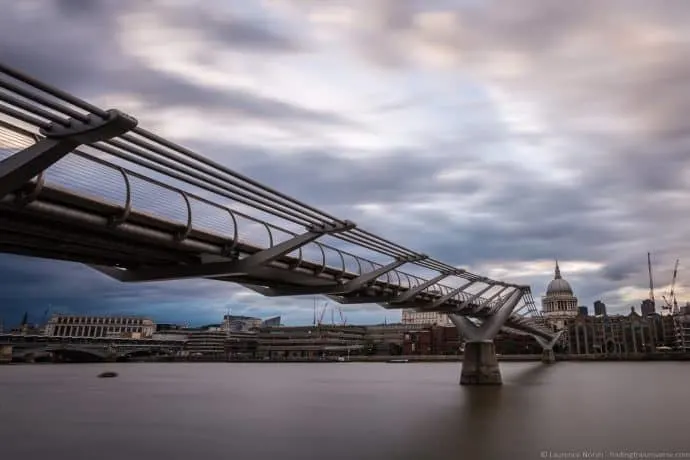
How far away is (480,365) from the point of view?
41.6 meters

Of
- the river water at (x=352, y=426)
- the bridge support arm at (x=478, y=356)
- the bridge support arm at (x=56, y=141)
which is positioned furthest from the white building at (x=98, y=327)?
the bridge support arm at (x=56, y=141)

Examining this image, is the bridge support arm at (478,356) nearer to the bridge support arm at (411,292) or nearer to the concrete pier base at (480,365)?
the concrete pier base at (480,365)

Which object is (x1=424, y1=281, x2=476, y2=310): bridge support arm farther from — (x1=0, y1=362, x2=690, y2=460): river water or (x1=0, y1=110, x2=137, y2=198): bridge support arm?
(x1=0, y1=110, x2=137, y2=198): bridge support arm

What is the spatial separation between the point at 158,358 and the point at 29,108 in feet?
464

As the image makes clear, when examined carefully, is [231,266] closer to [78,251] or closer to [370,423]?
[78,251]

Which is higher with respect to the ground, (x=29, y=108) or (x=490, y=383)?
(x=29, y=108)

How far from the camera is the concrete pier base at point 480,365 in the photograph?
41531 millimetres

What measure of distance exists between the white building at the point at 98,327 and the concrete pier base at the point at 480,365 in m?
139

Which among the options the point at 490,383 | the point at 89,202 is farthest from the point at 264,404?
the point at 89,202

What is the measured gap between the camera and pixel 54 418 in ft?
84.0

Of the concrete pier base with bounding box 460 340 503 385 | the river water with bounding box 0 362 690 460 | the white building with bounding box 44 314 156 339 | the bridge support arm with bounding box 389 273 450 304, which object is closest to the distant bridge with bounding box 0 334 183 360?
the white building with bounding box 44 314 156 339

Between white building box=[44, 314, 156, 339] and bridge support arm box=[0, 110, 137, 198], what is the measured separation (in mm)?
163658

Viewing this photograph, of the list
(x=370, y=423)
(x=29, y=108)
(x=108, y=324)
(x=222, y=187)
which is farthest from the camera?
(x=108, y=324)

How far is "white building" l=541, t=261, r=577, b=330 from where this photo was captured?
165125mm
